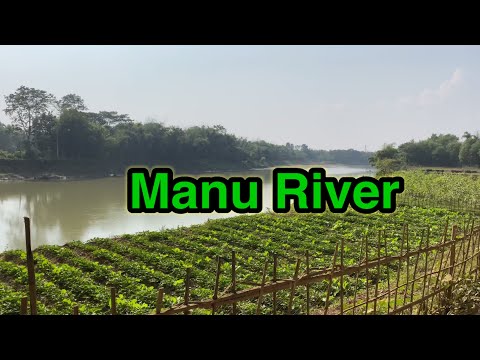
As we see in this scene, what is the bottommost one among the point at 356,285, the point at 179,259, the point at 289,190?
the point at 179,259

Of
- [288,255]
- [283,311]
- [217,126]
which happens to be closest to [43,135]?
[217,126]

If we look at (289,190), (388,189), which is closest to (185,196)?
(289,190)

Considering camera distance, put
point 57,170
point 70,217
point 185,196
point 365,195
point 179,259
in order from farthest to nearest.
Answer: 1. point 57,170
2. point 70,217
3. point 179,259
4. point 365,195
5. point 185,196

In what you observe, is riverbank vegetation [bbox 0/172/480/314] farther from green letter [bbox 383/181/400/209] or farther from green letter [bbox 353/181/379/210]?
green letter [bbox 353/181/379/210]

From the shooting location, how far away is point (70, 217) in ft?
63.1

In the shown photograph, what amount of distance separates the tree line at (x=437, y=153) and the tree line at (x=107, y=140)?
23.4 meters

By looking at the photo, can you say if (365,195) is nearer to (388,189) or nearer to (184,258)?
(388,189)

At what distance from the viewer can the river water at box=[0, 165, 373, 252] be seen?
15516mm

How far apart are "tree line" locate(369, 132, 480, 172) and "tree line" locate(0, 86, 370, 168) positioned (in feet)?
76.9

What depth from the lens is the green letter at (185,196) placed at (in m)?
4.81

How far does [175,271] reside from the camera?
29.4ft

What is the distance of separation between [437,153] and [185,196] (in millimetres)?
60108

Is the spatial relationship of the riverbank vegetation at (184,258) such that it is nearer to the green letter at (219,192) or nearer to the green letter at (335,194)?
the green letter at (335,194)
